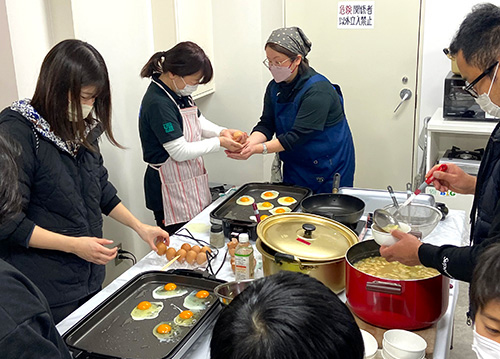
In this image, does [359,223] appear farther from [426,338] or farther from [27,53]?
[27,53]

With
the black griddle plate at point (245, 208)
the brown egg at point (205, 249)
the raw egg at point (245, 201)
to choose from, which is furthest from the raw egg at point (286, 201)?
the brown egg at point (205, 249)

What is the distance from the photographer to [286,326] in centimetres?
75

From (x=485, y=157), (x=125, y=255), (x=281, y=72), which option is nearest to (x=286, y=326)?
(x=485, y=157)

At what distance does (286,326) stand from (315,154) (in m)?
2.03

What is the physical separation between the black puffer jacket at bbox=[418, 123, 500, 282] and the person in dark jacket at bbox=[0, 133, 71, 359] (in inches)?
39.4

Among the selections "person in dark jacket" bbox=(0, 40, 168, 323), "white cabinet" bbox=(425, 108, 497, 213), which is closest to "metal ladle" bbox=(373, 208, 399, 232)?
"person in dark jacket" bbox=(0, 40, 168, 323)

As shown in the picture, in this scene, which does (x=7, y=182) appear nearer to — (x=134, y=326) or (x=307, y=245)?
(x=134, y=326)

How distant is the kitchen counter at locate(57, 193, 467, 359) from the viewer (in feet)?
4.79

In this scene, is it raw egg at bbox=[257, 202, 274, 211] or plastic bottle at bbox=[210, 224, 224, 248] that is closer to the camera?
plastic bottle at bbox=[210, 224, 224, 248]

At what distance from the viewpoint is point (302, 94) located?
105 inches

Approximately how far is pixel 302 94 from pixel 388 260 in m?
1.31

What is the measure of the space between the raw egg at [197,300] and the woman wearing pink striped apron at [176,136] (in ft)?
3.44

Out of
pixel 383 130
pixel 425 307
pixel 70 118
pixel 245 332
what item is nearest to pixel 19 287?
pixel 245 332

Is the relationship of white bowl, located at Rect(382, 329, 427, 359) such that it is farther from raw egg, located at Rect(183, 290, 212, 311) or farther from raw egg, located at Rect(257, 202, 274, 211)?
raw egg, located at Rect(257, 202, 274, 211)
